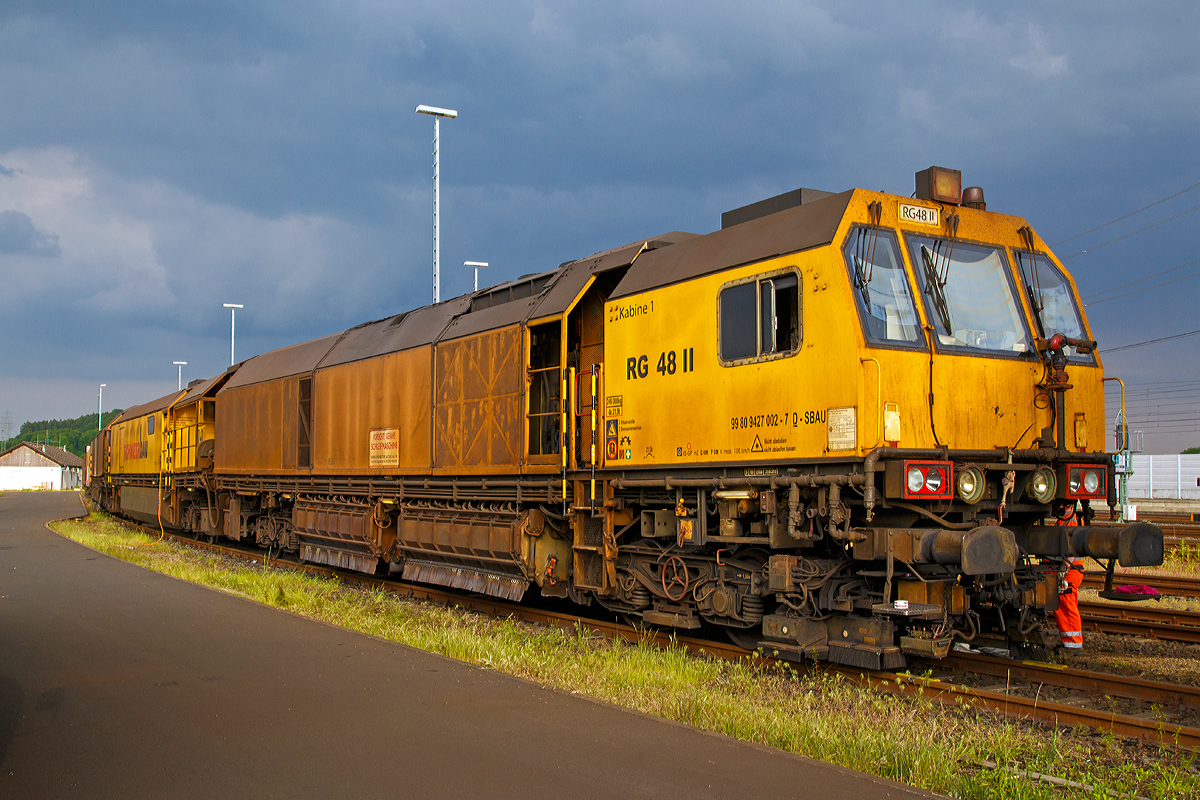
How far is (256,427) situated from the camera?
2070 cm

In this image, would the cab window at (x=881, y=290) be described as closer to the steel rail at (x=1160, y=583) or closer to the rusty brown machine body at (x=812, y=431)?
the rusty brown machine body at (x=812, y=431)

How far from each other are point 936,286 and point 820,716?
3.97 m

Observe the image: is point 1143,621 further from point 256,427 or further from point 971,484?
point 256,427

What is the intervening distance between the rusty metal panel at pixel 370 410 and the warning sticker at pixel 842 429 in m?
8.03

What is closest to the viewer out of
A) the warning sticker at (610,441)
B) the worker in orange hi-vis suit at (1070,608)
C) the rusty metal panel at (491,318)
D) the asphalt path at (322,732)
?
the asphalt path at (322,732)

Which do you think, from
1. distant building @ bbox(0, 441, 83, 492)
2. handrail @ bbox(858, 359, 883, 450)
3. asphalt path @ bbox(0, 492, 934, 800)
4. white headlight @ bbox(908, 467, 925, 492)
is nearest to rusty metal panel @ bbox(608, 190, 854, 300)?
handrail @ bbox(858, 359, 883, 450)

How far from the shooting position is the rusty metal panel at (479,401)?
40.2ft

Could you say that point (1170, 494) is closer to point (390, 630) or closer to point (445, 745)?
point (390, 630)

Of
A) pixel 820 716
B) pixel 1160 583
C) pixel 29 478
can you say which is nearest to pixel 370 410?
pixel 820 716

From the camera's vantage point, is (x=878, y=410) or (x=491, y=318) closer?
(x=878, y=410)

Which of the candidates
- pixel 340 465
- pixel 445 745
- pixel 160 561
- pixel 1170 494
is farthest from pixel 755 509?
pixel 1170 494

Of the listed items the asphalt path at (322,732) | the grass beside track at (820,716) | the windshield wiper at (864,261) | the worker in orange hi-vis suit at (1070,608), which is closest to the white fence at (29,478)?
the asphalt path at (322,732)

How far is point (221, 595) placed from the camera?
1260 cm

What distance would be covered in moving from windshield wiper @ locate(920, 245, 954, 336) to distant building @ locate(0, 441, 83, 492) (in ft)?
358
